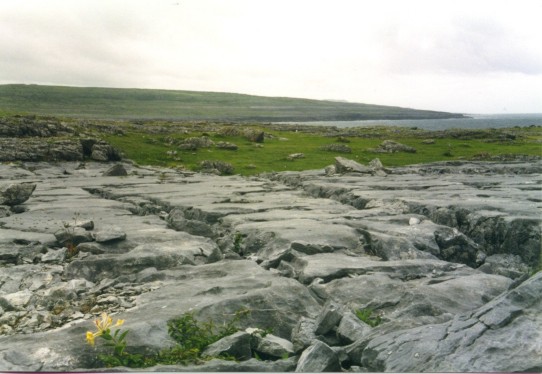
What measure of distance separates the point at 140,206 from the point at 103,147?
79.2ft

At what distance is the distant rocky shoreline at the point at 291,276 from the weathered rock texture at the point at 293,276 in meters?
0.03

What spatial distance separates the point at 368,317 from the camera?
7863 mm

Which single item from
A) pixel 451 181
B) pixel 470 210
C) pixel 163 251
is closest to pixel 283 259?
pixel 163 251

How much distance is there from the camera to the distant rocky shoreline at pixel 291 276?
6.16 metres

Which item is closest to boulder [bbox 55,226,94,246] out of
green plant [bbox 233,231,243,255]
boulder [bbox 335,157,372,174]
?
green plant [bbox 233,231,243,255]

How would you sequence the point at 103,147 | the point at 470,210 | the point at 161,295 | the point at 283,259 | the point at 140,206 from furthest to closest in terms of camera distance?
the point at 103,147
the point at 140,206
the point at 470,210
the point at 283,259
the point at 161,295

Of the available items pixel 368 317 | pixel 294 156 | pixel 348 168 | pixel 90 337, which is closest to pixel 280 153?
pixel 294 156

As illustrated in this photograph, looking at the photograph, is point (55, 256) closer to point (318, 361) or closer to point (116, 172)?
point (318, 361)

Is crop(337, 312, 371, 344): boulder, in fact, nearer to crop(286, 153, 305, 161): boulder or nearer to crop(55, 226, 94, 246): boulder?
crop(55, 226, 94, 246): boulder

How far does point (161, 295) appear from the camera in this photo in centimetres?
898

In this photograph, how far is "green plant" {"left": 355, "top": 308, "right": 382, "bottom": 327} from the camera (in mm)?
7699

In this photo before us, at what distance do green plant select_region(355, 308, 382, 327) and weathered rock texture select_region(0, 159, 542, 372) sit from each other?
0.20 meters

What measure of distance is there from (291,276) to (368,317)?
9.02 ft

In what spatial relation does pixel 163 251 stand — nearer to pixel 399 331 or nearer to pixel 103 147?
pixel 399 331
